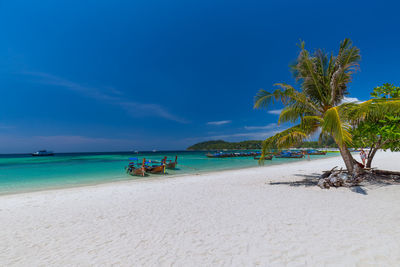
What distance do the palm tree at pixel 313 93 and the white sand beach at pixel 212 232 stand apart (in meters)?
2.66

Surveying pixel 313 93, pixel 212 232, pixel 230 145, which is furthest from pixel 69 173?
pixel 230 145

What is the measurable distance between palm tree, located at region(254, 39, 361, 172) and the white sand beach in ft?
8.71

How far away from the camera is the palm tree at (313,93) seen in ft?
26.5

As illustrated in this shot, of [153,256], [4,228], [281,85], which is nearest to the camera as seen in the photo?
[153,256]

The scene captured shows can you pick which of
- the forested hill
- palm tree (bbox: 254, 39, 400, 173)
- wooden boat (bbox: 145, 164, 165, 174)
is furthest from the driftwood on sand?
the forested hill

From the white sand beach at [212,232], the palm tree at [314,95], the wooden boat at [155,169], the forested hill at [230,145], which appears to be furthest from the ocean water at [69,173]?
the forested hill at [230,145]

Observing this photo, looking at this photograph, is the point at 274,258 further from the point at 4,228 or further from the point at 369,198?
the point at 4,228

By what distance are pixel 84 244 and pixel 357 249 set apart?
498 cm

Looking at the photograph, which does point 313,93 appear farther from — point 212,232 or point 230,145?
point 230,145

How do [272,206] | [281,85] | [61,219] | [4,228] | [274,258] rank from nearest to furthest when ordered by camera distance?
1. [274,258]
2. [4,228]
3. [61,219]
4. [272,206]
5. [281,85]

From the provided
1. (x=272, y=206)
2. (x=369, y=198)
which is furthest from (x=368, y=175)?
(x=272, y=206)

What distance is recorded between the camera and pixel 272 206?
5.43 meters

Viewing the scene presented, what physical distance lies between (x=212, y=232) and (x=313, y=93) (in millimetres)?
8735

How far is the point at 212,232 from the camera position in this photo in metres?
3.83
